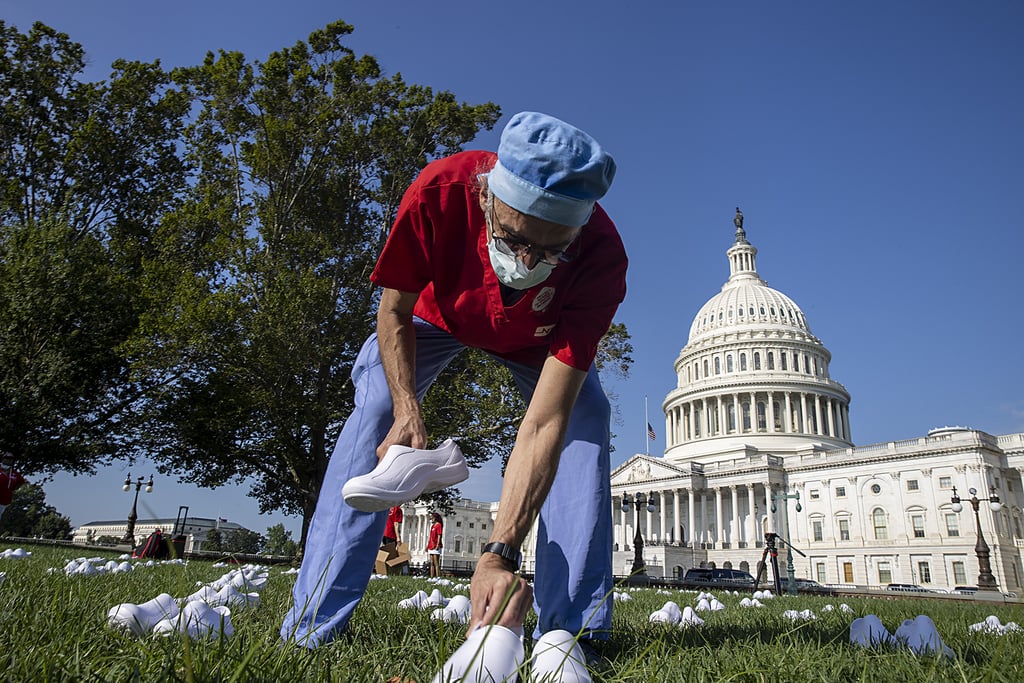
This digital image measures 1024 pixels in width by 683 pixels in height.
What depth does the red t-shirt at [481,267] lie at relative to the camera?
256 cm

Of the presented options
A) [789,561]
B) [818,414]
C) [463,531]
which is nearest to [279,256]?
[789,561]

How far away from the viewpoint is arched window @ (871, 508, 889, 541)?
232 feet

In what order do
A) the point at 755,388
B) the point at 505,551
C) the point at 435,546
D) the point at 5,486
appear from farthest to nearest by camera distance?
the point at 755,388
the point at 435,546
the point at 5,486
the point at 505,551

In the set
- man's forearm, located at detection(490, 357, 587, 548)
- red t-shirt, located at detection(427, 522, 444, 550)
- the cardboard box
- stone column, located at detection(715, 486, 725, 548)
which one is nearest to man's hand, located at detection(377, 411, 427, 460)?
man's forearm, located at detection(490, 357, 587, 548)

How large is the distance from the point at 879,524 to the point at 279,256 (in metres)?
73.3

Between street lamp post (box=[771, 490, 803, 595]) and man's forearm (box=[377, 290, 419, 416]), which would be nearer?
man's forearm (box=[377, 290, 419, 416])

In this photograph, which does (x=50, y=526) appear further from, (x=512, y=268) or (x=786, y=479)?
(x=512, y=268)

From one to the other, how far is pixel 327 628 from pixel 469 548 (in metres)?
111

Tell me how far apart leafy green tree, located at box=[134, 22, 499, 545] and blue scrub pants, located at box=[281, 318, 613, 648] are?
17.3 m

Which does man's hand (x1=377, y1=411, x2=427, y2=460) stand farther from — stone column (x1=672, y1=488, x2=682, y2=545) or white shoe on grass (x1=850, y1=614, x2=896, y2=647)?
stone column (x1=672, y1=488, x2=682, y2=545)

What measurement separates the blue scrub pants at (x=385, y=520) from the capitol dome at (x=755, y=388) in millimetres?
86951

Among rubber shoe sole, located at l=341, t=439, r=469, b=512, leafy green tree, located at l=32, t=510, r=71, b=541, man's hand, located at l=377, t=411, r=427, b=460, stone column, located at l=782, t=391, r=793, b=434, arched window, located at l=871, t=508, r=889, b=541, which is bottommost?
leafy green tree, located at l=32, t=510, r=71, b=541

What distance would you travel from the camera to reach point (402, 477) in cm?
192

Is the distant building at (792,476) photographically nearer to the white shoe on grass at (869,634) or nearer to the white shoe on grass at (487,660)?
the white shoe on grass at (869,634)
